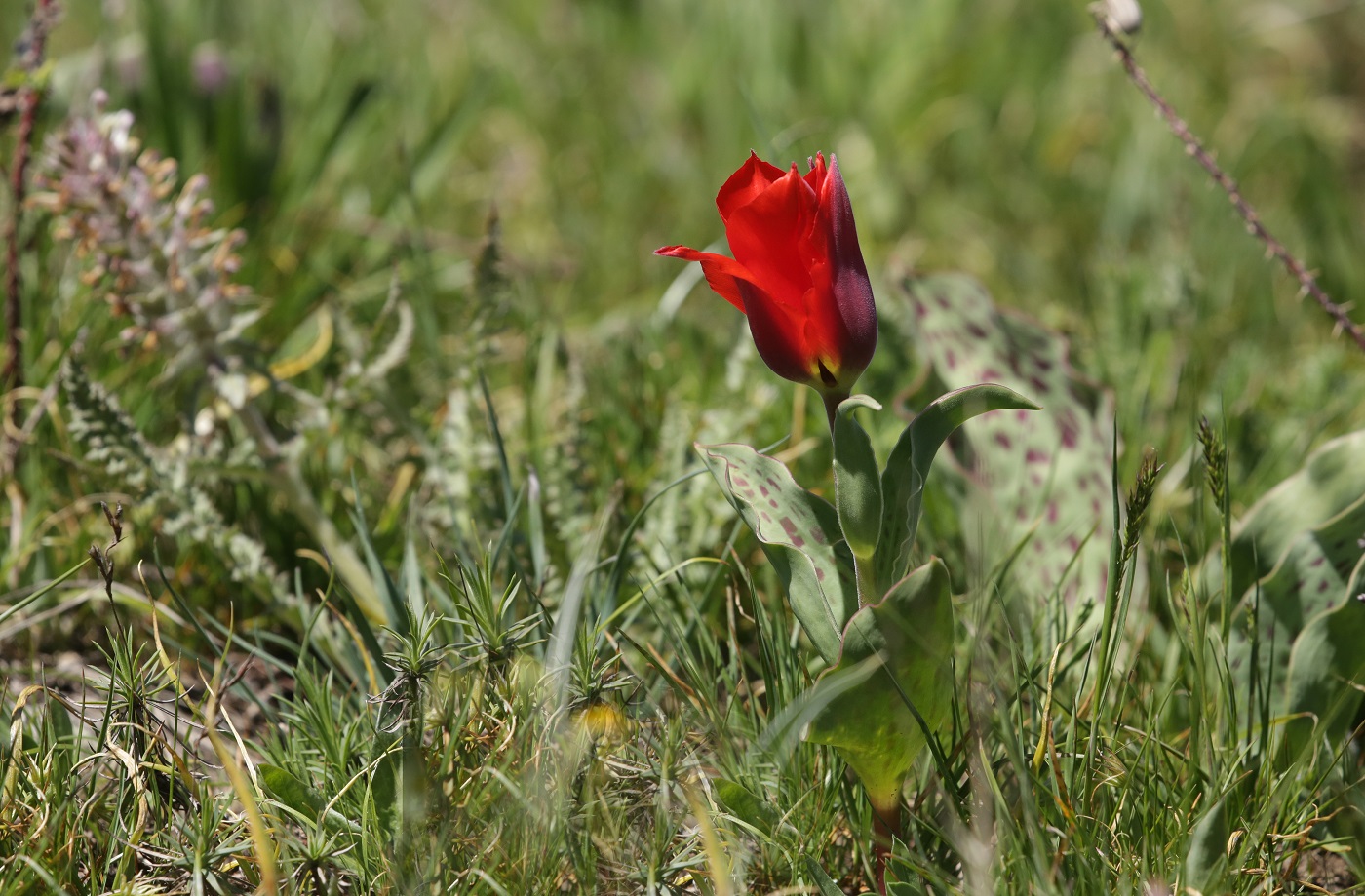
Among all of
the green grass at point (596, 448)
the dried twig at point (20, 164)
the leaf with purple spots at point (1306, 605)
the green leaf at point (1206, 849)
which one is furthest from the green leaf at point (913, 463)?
the dried twig at point (20, 164)

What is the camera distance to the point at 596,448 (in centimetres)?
206

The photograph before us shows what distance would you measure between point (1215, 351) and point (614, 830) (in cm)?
204

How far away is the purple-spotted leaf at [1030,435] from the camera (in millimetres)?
1755

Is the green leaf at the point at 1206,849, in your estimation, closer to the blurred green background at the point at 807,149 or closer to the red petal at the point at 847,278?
the red petal at the point at 847,278

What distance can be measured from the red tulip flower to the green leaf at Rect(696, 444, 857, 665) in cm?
15

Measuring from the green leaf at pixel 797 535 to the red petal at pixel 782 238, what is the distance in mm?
205

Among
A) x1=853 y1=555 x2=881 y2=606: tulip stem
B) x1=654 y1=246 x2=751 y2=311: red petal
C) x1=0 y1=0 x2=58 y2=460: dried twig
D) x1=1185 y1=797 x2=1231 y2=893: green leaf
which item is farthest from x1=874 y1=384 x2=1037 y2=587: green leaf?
x1=0 y1=0 x2=58 y2=460: dried twig

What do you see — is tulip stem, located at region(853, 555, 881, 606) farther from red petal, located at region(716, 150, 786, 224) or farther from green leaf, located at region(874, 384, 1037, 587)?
red petal, located at region(716, 150, 786, 224)

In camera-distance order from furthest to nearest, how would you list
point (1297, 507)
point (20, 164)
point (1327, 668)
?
point (20, 164) → point (1297, 507) → point (1327, 668)

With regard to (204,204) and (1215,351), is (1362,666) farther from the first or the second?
(204,204)

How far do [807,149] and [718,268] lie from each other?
213 centimetres

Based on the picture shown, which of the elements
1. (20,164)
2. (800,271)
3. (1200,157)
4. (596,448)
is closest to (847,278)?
(800,271)

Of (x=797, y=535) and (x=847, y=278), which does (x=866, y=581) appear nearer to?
(x=797, y=535)

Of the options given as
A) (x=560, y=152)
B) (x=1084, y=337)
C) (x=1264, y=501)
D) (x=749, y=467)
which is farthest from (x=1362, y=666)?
(x=560, y=152)
